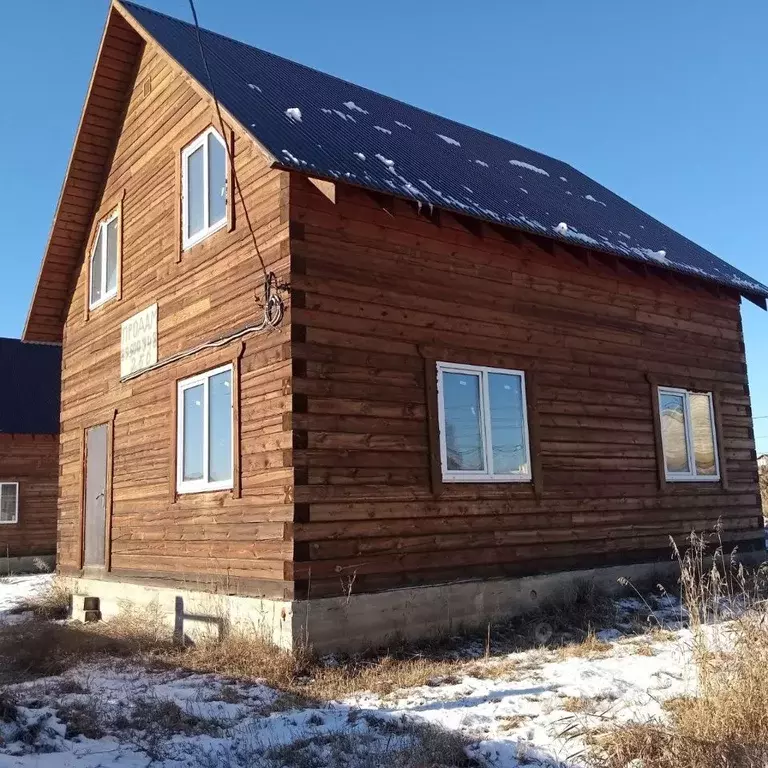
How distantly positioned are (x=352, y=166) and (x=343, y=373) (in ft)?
7.68

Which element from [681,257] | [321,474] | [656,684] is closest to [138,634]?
[321,474]

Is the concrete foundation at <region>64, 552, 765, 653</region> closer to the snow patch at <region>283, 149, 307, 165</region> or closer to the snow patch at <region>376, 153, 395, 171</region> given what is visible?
the snow patch at <region>283, 149, 307, 165</region>

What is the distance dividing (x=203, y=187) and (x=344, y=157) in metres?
2.69

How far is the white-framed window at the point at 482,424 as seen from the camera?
33.5 ft

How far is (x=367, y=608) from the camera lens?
9.02 m

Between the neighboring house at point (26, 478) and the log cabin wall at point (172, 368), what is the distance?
9.98m

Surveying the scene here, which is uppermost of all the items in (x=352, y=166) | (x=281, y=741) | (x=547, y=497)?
(x=352, y=166)

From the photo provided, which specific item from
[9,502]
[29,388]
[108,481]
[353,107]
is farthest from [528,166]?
[9,502]

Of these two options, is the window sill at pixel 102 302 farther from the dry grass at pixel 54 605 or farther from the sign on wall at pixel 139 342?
the dry grass at pixel 54 605

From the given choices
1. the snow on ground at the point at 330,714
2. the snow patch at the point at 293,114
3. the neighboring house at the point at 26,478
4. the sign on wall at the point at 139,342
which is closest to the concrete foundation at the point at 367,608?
the snow on ground at the point at 330,714

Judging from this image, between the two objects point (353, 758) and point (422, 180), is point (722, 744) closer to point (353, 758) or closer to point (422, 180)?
point (353, 758)

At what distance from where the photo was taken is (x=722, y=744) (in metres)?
5.00

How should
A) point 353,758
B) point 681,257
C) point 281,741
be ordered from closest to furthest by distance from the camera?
point 353,758 → point 281,741 → point 681,257

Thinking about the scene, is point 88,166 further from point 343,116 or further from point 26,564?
point 26,564
